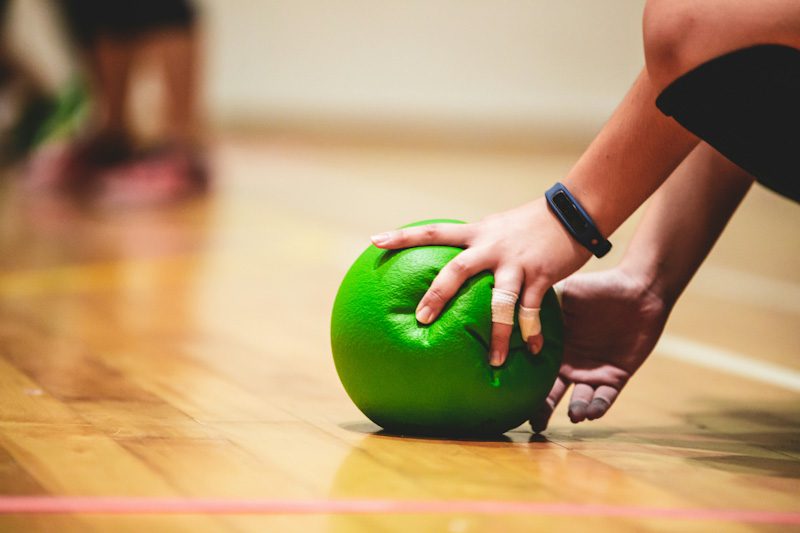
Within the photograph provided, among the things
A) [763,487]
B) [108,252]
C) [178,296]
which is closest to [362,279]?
[763,487]

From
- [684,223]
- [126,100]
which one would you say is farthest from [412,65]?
[684,223]

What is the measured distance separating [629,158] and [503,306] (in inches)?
9.6

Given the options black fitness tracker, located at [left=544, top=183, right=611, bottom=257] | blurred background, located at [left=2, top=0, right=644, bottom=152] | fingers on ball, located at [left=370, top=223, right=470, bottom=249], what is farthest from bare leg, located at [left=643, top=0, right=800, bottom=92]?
blurred background, located at [left=2, top=0, right=644, bottom=152]

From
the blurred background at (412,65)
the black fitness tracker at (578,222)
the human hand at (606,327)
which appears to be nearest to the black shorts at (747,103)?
the black fitness tracker at (578,222)

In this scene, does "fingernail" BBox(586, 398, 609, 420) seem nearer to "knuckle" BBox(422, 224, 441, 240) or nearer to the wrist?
the wrist

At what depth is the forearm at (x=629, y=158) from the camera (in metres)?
1.43

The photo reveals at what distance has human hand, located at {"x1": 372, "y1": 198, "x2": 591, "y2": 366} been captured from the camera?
1410mm

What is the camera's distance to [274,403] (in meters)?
1.66

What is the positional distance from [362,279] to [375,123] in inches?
259

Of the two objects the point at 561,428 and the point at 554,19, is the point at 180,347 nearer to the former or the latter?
the point at 561,428

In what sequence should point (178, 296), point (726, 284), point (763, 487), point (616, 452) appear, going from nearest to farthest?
point (763, 487), point (616, 452), point (178, 296), point (726, 284)

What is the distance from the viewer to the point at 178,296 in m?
2.52

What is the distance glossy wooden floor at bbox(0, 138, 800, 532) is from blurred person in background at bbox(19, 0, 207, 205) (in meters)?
0.87

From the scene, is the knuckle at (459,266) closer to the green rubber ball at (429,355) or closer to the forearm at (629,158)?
the green rubber ball at (429,355)
